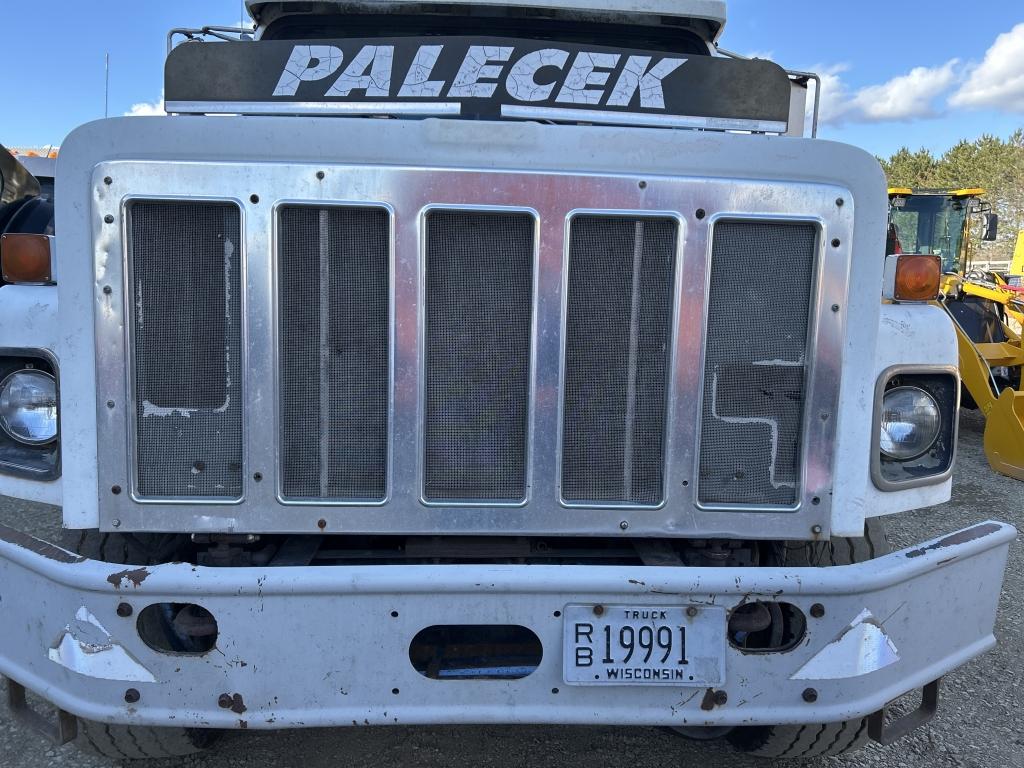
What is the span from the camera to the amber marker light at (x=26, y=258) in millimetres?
2223

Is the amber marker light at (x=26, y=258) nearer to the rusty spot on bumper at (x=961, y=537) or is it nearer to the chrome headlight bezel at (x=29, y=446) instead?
the chrome headlight bezel at (x=29, y=446)

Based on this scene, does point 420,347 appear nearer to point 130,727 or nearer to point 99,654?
point 99,654

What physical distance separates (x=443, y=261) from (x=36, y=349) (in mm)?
1142

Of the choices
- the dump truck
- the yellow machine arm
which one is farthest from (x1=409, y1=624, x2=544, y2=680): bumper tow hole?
the yellow machine arm

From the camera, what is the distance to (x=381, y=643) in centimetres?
200

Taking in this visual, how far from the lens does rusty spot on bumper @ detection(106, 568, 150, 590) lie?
1.95 metres

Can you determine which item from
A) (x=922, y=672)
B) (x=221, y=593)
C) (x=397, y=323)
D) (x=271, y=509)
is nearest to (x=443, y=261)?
(x=397, y=323)

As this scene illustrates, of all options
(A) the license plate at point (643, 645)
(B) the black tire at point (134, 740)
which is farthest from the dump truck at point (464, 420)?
(B) the black tire at point (134, 740)

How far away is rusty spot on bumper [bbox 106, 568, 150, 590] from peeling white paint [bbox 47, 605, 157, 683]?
0.38 ft

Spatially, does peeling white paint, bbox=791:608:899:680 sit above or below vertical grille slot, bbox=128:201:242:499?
below

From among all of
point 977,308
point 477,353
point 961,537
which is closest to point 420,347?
point 477,353

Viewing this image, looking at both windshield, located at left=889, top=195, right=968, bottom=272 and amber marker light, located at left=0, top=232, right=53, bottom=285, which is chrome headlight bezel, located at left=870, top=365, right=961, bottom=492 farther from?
windshield, located at left=889, top=195, right=968, bottom=272

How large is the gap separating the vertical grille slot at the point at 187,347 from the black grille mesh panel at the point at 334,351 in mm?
139

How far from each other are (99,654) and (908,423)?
2332 millimetres
